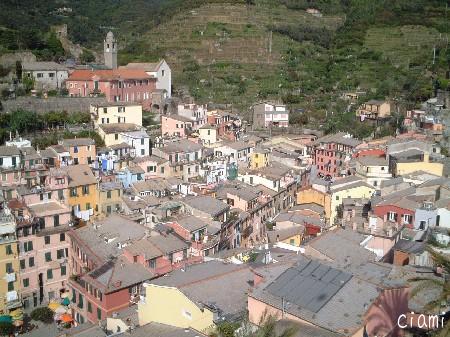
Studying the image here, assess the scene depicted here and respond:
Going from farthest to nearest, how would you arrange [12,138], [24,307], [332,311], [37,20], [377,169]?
[37,20], [12,138], [377,169], [24,307], [332,311]

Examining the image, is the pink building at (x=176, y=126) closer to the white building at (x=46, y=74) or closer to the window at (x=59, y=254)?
the white building at (x=46, y=74)

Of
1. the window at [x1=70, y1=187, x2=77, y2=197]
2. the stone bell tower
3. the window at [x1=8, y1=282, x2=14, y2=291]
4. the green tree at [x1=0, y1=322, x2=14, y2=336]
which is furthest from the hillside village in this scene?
the stone bell tower

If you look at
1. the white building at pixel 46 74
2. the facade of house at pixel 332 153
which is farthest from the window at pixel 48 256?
the white building at pixel 46 74

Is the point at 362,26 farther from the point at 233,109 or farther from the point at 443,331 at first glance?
the point at 443,331

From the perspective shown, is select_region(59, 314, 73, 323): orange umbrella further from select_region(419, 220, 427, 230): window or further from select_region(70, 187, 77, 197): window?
select_region(419, 220, 427, 230): window

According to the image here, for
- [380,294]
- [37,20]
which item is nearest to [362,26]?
[37,20]

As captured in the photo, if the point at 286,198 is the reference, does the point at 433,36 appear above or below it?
above
